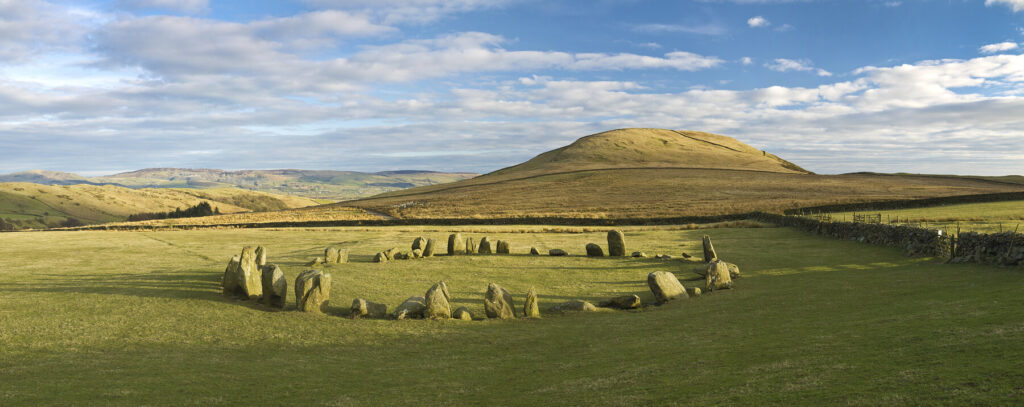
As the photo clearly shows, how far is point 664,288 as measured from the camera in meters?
18.4

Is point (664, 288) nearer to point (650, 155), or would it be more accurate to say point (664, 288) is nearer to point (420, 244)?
point (420, 244)

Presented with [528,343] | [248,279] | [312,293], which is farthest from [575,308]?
[248,279]

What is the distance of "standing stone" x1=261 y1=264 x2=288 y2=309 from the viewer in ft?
54.9

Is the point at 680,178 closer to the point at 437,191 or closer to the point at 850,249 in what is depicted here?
the point at 437,191

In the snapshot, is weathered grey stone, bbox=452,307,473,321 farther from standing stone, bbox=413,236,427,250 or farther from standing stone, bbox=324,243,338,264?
standing stone, bbox=413,236,427,250

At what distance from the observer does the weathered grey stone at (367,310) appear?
628 inches

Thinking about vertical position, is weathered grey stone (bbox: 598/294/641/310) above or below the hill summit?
below

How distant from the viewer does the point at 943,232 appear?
23234 millimetres

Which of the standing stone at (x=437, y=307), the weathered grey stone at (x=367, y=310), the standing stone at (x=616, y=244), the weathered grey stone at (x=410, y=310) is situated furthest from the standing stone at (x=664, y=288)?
the standing stone at (x=616, y=244)

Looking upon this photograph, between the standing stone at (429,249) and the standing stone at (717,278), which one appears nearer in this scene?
the standing stone at (717,278)

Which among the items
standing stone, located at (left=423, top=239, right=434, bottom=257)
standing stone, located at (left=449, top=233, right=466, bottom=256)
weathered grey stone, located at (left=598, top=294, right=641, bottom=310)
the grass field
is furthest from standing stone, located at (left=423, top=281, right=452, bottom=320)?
the grass field

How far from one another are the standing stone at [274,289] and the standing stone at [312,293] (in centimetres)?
40

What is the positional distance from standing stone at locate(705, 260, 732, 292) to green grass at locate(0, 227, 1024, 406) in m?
1.17

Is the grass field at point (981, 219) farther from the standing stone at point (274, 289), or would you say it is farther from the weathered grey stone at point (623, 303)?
the standing stone at point (274, 289)
